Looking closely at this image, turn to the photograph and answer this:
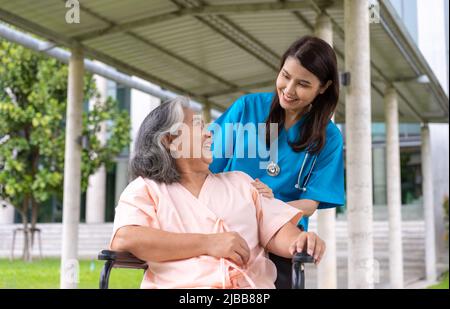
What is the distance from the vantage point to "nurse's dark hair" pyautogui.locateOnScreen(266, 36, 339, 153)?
2516 millimetres

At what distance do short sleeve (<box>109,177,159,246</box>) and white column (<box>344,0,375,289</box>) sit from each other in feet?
19.7

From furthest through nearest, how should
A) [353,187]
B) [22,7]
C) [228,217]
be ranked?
[22,7] < [353,187] < [228,217]

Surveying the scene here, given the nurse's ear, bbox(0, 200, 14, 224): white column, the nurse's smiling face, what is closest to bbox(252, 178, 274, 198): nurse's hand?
the nurse's smiling face

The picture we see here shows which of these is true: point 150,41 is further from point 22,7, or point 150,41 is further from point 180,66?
point 22,7

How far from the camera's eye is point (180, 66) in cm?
1258

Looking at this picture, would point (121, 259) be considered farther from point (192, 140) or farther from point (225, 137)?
point (225, 137)

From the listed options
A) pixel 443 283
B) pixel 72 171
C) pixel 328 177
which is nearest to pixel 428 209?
pixel 443 283

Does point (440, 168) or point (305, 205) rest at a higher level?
point (440, 168)

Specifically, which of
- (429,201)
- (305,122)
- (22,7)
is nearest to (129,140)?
(429,201)

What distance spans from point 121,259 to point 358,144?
611 centimetres

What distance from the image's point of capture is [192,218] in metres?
2.23

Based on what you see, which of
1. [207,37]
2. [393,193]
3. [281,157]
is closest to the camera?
[281,157]

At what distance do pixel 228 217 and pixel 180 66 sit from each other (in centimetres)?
1049

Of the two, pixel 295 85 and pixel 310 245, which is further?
pixel 295 85
